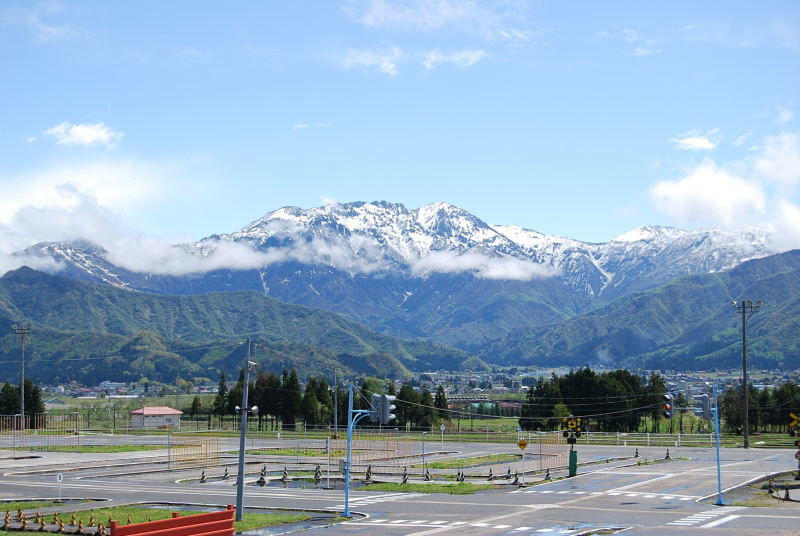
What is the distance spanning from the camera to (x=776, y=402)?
453 feet

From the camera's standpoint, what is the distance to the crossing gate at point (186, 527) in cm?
2625

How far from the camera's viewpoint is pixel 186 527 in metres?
28.1

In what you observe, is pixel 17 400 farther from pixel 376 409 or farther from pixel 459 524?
pixel 459 524

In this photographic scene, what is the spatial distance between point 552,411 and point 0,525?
10774 centimetres

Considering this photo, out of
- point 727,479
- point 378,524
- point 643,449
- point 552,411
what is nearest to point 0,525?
point 378,524

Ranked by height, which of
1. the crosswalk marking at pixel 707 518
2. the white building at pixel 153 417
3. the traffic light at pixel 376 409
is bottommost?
the white building at pixel 153 417

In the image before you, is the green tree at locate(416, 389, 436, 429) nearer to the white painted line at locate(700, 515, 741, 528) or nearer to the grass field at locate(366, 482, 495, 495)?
the grass field at locate(366, 482, 495, 495)

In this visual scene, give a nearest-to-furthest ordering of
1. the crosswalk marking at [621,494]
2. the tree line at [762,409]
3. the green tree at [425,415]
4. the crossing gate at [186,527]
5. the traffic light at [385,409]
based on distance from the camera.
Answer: the crossing gate at [186,527], the traffic light at [385,409], the crosswalk marking at [621,494], the tree line at [762,409], the green tree at [425,415]

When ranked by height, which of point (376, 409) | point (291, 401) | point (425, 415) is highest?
point (376, 409)

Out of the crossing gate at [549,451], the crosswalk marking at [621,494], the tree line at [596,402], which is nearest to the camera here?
the crosswalk marking at [621,494]

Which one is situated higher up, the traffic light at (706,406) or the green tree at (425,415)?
the traffic light at (706,406)

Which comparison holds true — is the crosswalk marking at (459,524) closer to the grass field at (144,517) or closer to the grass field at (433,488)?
the grass field at (144,517)

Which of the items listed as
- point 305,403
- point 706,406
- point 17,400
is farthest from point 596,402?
point 706,406

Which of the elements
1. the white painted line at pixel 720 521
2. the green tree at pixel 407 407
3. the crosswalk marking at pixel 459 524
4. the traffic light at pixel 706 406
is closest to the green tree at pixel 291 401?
the green tree at pixel 407 407
